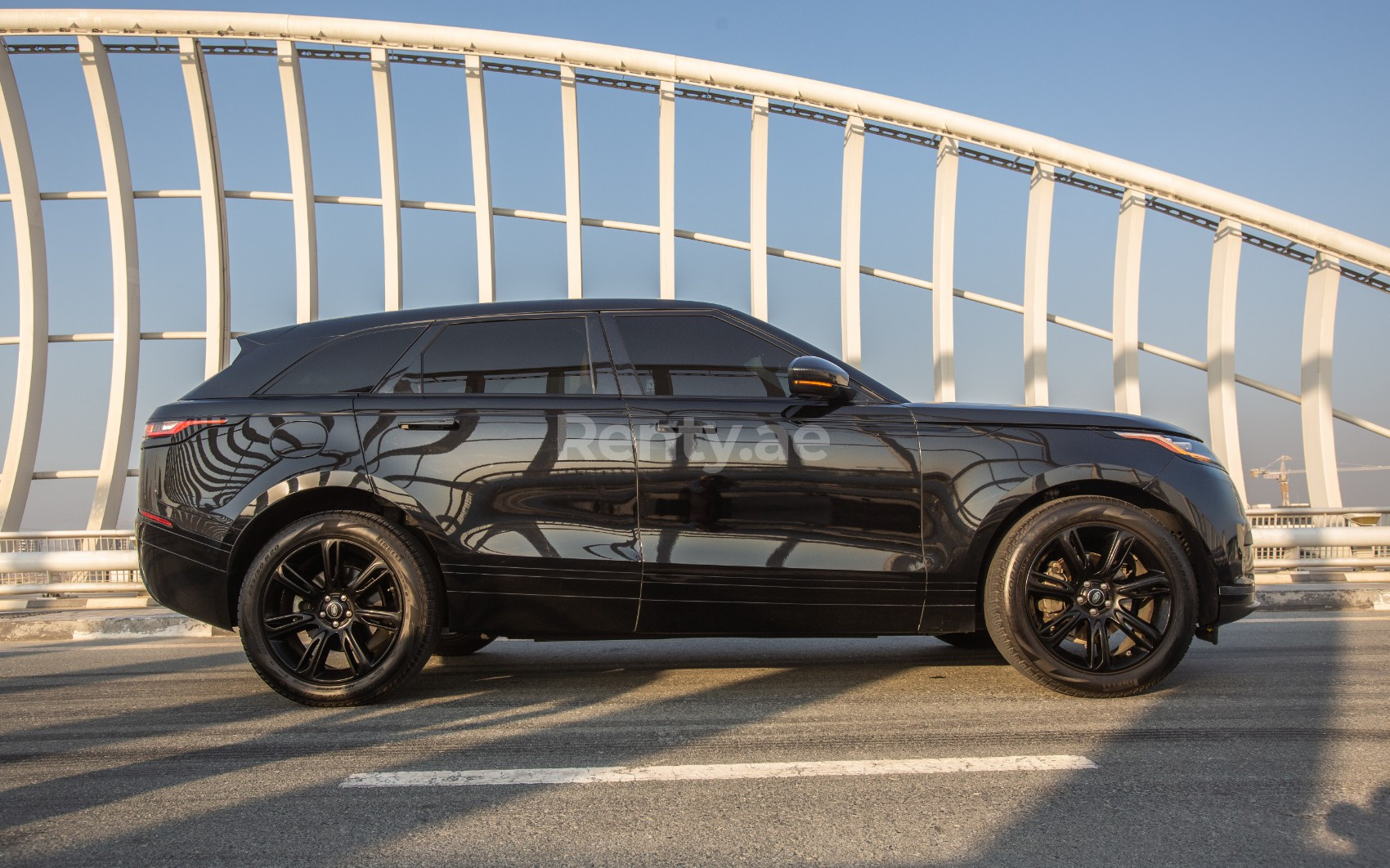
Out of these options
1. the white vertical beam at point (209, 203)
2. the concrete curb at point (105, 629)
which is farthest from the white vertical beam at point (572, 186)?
the concrete curb at point (105, 629)

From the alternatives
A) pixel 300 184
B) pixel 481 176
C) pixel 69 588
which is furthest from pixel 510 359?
pixel 300 184

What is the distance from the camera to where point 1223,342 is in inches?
498

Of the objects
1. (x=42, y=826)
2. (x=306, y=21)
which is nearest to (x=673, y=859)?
(x=42, y=826)

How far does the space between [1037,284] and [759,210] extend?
378cm

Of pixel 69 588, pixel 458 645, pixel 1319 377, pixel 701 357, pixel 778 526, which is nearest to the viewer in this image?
pixel 778 526

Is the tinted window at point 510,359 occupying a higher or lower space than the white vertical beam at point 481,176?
lower

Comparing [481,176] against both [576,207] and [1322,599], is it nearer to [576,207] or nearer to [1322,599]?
[576,207]

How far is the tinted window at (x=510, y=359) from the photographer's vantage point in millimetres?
4238

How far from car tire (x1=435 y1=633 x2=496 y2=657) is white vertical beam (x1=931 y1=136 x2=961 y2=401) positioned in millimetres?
8180

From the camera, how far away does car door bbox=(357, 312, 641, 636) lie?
158 inches

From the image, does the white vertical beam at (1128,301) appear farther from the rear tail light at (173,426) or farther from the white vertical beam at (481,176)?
the rear tail light at (173,426)

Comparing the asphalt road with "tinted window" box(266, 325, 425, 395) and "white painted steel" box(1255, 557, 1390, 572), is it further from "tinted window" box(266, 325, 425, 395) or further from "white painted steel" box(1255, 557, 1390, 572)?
"white painted steel" box(1255, 557, 1390, 572)

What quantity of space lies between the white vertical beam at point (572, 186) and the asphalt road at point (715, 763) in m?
7.89

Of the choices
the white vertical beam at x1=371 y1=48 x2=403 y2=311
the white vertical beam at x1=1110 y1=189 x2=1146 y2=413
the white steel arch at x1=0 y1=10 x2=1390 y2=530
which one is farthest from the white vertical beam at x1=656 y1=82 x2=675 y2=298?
the white vertical beam at x1=1110 y1=189 x2=1146 y2=413
